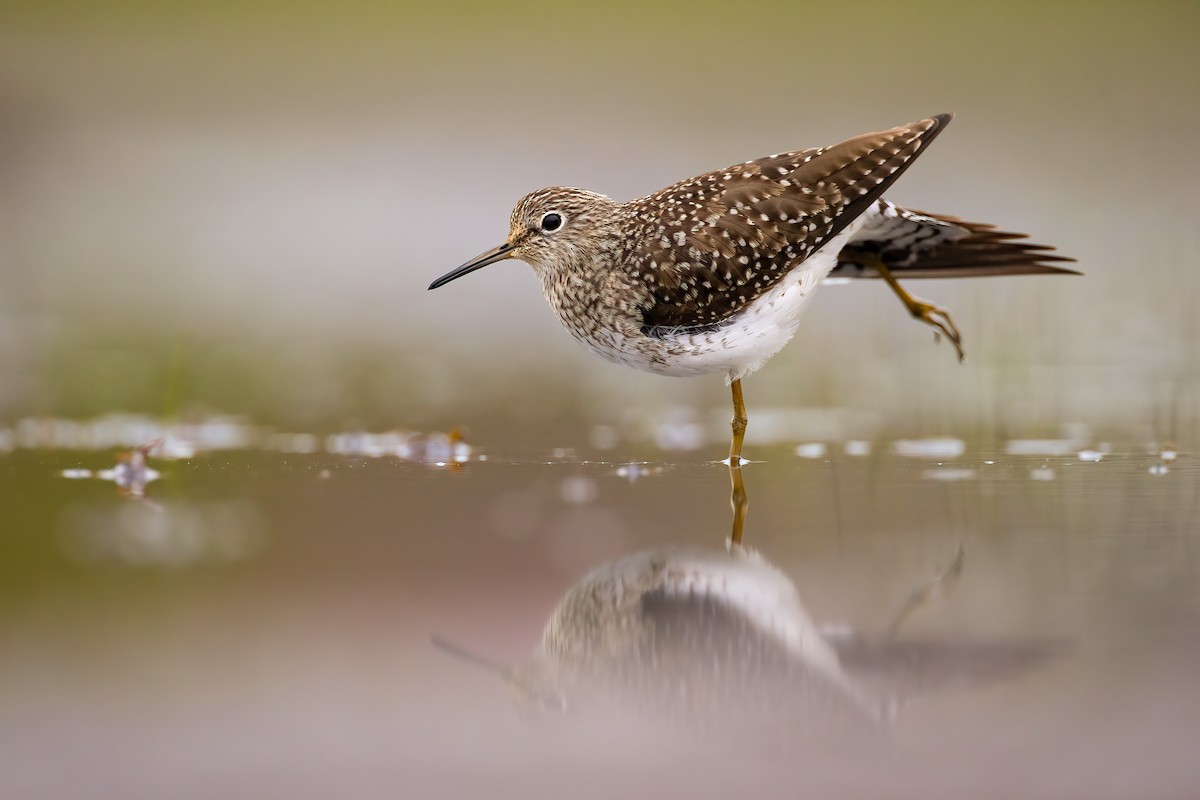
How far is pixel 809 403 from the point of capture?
781 centimetres

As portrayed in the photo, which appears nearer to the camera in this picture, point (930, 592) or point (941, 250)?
point (930, 592)

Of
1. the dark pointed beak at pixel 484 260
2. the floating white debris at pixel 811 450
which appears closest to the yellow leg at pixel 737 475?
the floating white debris at pixel 811 450

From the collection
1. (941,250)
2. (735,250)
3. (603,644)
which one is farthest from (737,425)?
(603,644)

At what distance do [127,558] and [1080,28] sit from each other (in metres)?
12.8

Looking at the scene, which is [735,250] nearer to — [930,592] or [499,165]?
[930,592]

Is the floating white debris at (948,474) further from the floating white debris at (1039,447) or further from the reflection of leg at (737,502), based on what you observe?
the reflection of leg at (737,502)

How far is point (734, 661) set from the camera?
2.59m

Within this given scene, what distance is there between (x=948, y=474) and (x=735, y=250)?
4.67 ft

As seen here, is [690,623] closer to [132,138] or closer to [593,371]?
[593,371]

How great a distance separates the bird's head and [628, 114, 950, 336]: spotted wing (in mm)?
403

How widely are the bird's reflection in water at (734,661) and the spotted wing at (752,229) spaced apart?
2.56 m

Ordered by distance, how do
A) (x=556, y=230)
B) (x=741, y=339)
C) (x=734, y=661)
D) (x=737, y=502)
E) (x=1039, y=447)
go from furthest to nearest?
1. (x=556, y=230)
2. (x=1039, y=447)
3. (x=741, y=339)
4. (x=737, y=502)
5. (x=734, y=661)

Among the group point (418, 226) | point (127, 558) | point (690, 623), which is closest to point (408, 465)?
point (127, 558)

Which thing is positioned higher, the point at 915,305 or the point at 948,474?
the point at 915,305
